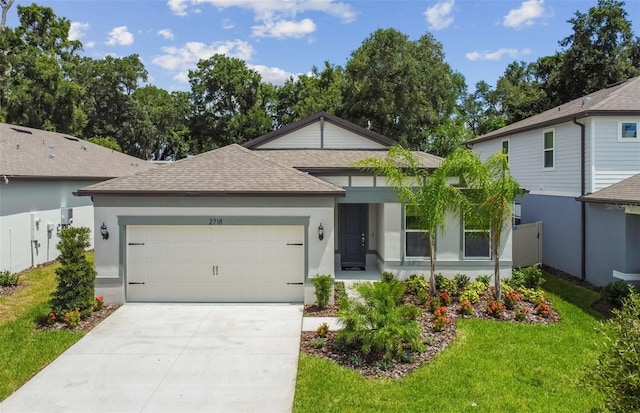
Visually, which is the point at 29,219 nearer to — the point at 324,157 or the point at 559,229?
the point at 324,157

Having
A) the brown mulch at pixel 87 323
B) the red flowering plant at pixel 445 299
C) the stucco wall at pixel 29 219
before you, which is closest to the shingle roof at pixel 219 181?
the brown mulch at pixel 87 323

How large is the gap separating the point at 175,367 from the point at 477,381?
5.02 metres

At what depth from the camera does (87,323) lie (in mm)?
9523

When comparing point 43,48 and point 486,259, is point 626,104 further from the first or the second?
point 43,48

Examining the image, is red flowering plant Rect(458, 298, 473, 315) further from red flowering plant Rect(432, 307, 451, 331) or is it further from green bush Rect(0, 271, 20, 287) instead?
green bush Rect(0, 271, 20, 287)

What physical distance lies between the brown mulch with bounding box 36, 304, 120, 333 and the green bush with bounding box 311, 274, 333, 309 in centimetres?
492

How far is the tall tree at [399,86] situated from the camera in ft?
104

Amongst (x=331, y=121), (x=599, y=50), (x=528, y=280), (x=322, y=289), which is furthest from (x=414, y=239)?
(x=599, y=50)

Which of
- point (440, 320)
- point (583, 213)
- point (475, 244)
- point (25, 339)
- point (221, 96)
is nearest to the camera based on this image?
point (25, 339)

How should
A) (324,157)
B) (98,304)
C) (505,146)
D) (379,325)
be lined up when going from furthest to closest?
1. (505,146)
2. (324,157)
3. (98,304)
4. (379,325)

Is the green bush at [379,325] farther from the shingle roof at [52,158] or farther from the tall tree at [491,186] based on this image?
the shingle roof at [52,158]

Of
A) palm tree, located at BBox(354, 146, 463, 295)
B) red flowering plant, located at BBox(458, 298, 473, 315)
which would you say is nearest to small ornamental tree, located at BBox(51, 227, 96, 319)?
palm tree, located at BBox(354, 146, 463, 295)

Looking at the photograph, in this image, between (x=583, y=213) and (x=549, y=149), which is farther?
(x=549, y=149)

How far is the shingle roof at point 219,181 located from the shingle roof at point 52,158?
527 centimetres
